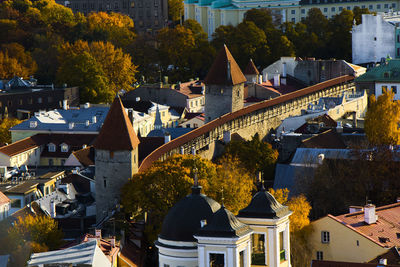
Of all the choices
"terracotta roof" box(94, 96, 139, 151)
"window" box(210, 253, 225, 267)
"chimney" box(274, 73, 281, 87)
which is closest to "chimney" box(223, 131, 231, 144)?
"terracotta roof" box(94, 96, 139, 151)

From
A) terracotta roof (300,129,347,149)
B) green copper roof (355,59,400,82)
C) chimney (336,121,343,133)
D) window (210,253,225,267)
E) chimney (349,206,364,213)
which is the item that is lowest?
chimney (349,206,364,213)

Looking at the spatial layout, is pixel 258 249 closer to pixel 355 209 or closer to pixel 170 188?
pixel 355 209

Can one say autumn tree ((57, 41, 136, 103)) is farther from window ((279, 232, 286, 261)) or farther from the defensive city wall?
window ((279, 232, 286, 261))

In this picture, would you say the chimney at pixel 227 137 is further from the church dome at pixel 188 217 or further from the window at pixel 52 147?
the church dome at pixel 188 217

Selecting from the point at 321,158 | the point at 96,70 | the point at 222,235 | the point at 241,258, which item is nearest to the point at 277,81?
the point at 96,70

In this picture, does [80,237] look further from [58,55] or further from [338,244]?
[58,55]

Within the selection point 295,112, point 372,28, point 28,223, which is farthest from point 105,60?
point 28,223
